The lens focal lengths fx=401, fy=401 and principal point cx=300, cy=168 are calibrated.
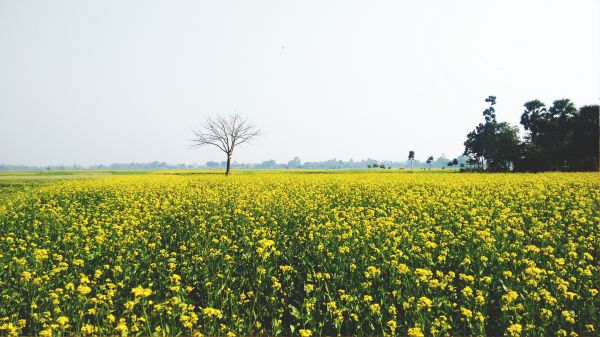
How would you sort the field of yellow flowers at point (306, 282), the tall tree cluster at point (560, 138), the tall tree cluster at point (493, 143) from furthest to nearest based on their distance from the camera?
the tall tree cluster at point (493, 143)
the tall tree cluster at point (560, 138)
the field of yellow flowers at point (306, 282)

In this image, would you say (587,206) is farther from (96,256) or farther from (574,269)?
(96,256)

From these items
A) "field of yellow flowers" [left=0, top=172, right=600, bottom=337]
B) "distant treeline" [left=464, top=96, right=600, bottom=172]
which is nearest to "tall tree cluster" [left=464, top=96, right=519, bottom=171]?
"distant treeline" [left=464, top=96, right=600, bottom=172]

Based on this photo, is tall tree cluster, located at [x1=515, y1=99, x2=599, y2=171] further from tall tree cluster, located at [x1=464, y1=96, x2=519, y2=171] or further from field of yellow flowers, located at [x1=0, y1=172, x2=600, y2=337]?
field of yellow flowers, located at [x1=0, y1=172, x2=600, y2=337]

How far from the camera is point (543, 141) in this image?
208 ft

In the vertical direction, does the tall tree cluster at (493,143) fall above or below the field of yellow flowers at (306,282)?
above

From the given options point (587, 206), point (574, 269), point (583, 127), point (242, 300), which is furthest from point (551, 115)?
point (242, 300)

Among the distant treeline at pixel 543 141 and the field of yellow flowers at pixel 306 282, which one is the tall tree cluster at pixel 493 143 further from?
the field of yellow flowers at pixel 306 282

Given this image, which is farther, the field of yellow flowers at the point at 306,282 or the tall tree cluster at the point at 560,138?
the tall tree cluster at the point at 560,138

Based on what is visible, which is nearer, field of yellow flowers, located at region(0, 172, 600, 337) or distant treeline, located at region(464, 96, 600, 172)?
field of yellow flowers, located at region(0, 172, 600, 337)

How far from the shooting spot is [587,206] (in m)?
14.0

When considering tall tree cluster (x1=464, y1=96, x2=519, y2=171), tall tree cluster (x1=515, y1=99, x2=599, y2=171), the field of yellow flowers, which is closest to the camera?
the field of yellow flowers

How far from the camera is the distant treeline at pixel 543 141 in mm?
54750

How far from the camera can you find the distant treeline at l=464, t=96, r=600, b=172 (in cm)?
5475

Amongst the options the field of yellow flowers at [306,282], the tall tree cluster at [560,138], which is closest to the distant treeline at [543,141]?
the tall tree cluster at [560,138]
